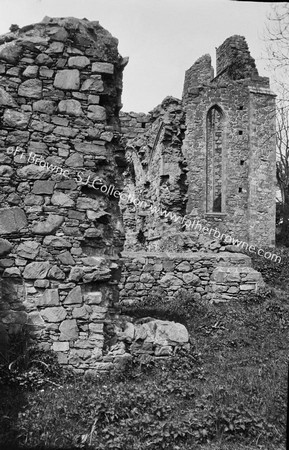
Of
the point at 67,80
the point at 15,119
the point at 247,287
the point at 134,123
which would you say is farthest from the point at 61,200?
the point at 134,123

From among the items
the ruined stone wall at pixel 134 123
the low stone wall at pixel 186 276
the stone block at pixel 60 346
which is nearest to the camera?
the stone block at pixel 60 346

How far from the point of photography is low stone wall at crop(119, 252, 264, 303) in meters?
9.13

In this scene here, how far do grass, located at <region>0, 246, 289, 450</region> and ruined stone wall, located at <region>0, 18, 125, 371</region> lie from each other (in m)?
0.59

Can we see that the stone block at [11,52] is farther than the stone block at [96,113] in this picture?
No

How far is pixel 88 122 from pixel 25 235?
1753mm

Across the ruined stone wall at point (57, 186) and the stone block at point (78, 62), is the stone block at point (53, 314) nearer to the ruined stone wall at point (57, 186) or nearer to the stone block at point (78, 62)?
the ruined stone wall at point (57, 186)

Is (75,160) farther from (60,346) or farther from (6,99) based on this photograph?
(60,346)

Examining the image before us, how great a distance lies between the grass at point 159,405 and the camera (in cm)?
370

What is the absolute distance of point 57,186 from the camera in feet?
17.3

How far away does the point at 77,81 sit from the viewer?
17.6 feet

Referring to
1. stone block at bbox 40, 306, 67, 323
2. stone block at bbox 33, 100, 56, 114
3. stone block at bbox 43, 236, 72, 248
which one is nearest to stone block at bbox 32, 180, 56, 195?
stone block at bbox 43, 236, 72, 248

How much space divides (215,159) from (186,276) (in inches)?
569

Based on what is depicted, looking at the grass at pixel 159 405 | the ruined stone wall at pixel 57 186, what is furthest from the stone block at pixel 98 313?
the grass at pixel 159 405

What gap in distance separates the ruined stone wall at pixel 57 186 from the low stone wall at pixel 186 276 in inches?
145
